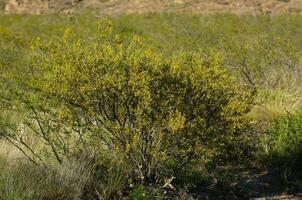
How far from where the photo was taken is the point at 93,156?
22.9ft

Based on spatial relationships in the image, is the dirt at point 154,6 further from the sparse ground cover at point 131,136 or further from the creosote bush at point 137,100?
the creosote bush at point 137,100

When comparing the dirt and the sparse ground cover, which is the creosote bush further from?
the dirt

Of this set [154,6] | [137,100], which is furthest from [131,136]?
[154,6]

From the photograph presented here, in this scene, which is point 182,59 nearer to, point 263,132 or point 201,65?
point 201,65

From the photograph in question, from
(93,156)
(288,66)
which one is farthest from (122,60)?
(288,66)

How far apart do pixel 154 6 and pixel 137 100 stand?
144ft

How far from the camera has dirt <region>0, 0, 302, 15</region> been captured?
4838 cm

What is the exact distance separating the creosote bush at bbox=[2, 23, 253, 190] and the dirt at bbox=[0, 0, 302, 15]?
41583 mm

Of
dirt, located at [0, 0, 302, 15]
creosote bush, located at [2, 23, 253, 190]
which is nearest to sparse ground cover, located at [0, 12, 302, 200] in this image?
creosote bush, located at [2, 23, 253, 190]

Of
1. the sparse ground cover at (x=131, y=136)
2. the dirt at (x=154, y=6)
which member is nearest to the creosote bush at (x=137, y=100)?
the sparse ground cover at (x=131, y=136)

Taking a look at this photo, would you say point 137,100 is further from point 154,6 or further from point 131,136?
point 154,6

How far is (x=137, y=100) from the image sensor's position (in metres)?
6.03

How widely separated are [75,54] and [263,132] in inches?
169

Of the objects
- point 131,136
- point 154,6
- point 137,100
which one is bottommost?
point 154,6
